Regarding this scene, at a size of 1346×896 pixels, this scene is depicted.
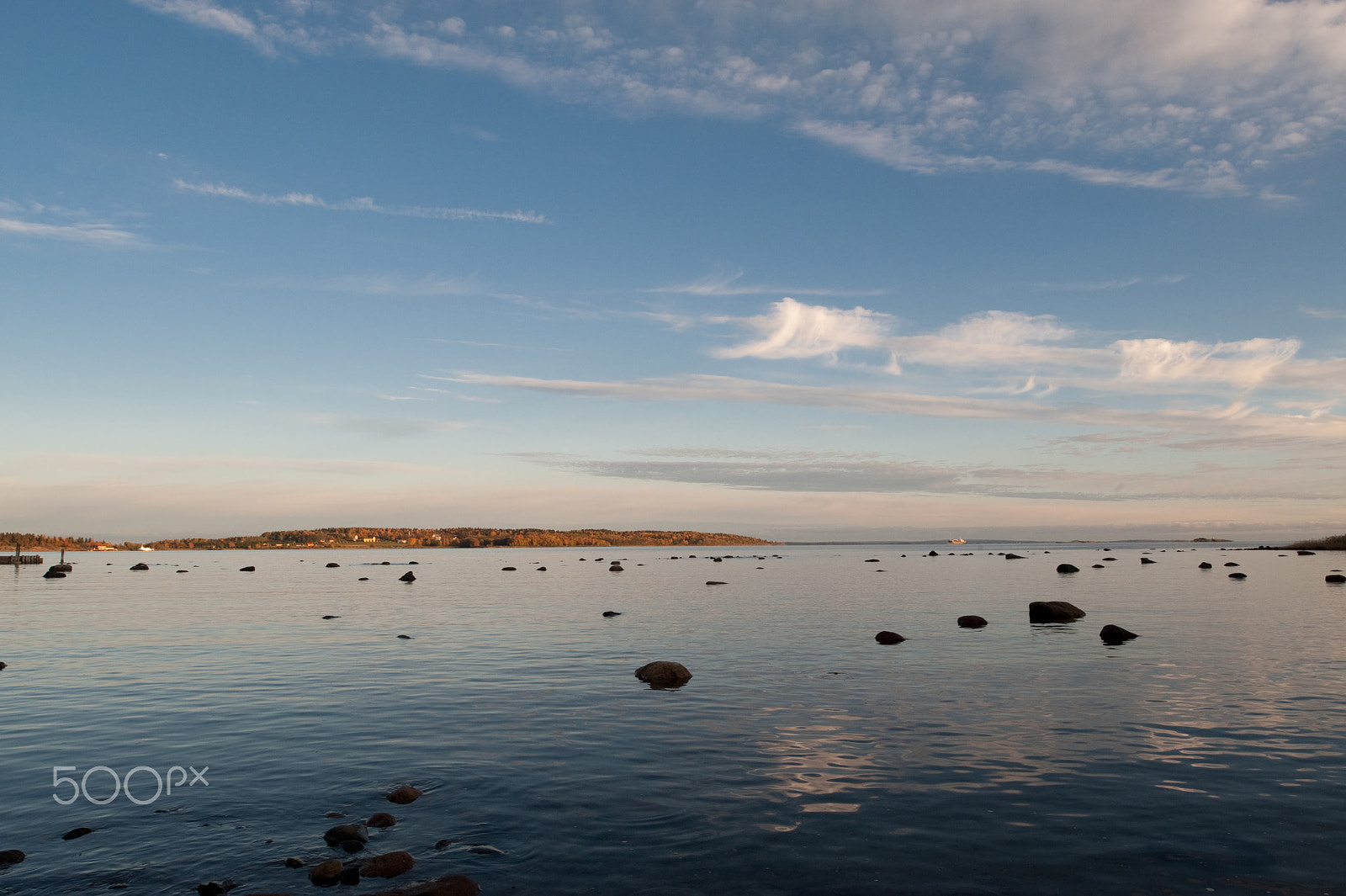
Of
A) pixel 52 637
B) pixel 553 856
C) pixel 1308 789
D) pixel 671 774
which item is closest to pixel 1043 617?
pixel 1308 789

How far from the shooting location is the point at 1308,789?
16281mm

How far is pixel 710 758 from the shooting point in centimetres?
1925

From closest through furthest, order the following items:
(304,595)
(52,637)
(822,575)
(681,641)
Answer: (681,641)
(52,637)
(304,595)
(822,575)

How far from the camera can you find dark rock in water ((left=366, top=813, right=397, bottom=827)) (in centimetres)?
1474

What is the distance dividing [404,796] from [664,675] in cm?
1454

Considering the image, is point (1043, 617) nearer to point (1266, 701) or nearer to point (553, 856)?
point (1266, 701)

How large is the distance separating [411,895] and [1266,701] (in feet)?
88.1

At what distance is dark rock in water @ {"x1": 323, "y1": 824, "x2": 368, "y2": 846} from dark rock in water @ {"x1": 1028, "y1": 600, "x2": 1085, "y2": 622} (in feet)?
150

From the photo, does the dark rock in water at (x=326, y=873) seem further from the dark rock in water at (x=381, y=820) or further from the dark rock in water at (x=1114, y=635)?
the dark rock in water at (x=1114, y=635)

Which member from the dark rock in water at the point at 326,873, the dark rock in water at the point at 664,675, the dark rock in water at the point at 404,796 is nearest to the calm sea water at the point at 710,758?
the dark rock in water at the point at 326,873

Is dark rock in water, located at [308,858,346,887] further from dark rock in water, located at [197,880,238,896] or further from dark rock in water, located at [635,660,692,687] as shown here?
dark rock in water, located at [635,660,692,687]

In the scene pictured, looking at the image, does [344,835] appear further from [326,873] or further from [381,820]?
[326,873]

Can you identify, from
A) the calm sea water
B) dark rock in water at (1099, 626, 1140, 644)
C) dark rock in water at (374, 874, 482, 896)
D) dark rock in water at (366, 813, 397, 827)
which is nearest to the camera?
dark rock in water at (374, 874, 482, 896)

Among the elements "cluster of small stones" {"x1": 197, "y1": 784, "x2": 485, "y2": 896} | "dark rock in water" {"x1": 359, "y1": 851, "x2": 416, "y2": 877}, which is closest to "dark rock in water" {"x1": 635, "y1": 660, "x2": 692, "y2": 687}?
"cluster of small stones" {"x1": 197, "y1": 784, "x2": 485, "y2": 896}
